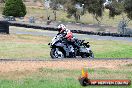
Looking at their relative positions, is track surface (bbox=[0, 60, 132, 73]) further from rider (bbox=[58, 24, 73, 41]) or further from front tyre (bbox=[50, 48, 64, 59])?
front tyre (bbox=[50, 48, 64, 59])

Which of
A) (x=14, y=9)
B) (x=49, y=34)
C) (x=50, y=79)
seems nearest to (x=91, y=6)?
(x=14, y=9)

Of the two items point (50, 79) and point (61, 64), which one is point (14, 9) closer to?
point (61, 64)

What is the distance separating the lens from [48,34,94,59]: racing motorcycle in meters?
23.8

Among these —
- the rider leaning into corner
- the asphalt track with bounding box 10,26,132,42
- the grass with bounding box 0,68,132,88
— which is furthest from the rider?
the asphalt track with bounding box 10,26,132,42

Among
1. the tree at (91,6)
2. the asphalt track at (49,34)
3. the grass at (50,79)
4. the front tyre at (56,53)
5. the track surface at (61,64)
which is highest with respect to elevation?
the grass at (50,79)

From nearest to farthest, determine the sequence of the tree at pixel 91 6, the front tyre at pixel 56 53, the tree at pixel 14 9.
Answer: the front tyre at pixel 56 53 → the tree at pixel 14 9 → the tree at pixel 91 6

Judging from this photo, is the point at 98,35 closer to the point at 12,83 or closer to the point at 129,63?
the point at 129,63

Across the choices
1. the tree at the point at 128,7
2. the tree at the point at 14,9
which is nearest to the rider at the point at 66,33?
A: the tree at the point at 128,7

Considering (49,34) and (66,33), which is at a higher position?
(66,33)

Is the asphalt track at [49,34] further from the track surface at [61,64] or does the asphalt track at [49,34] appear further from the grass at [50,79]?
the grass at [50,79]

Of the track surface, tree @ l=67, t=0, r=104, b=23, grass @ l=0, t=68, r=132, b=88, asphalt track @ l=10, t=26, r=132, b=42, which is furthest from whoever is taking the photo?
tree @ l=67, t=0, r=104, b=23

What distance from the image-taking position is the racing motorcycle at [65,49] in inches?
936

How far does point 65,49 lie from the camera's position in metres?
24.2

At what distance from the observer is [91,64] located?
2038cm
